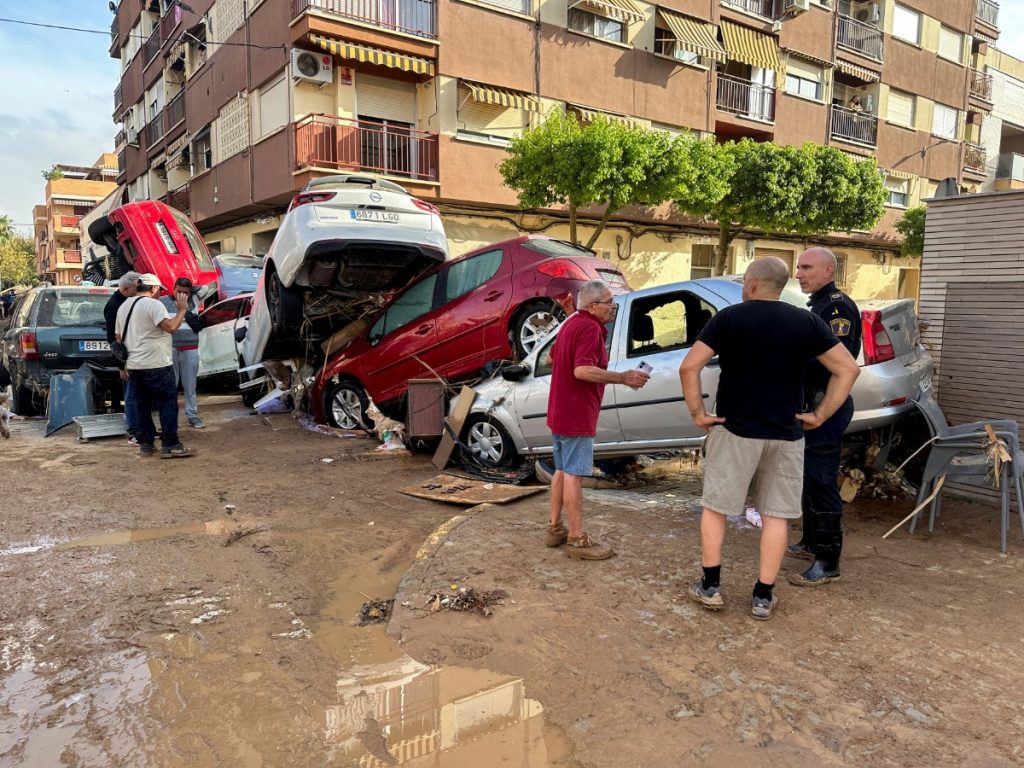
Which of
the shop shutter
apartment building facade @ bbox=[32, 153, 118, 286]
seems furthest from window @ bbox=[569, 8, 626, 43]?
apartment building facade @ bbox=[32, 153, 118, 286]

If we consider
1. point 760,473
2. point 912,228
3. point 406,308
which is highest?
point 912,228

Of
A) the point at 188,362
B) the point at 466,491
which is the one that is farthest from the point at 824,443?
the point at 188,362

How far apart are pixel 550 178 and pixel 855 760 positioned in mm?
14408

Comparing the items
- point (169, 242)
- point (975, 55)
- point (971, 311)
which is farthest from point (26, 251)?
point (971, 311)

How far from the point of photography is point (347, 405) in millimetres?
8383

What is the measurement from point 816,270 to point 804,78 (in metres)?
24.7

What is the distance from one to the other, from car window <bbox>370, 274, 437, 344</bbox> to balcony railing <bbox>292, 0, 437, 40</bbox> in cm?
1110

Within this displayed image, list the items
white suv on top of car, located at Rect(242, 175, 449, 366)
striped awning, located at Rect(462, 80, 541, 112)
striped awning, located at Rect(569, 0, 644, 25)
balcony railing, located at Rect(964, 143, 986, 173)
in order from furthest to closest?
balcony railing, located at Rect(964, 143, 986, 173), striped awning, located at Rect(569, 0, 644, 25), striped awning, located at Rect(462, 80, 541, 112), white suv on top of car, located at Rect(242, 175, 449, 366)

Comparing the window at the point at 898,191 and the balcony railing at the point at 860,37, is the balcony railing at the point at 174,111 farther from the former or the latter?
the window at the point at 898,191

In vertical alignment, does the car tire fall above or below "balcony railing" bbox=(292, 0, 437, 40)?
below

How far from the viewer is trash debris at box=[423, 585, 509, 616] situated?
3447mm

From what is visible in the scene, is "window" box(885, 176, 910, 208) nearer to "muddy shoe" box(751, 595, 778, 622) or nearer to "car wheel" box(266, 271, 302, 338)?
"car wheel" box(266, 271, 302, 338)

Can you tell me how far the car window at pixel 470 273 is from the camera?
713cm

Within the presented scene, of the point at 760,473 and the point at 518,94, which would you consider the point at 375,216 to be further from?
the point at 518,94
